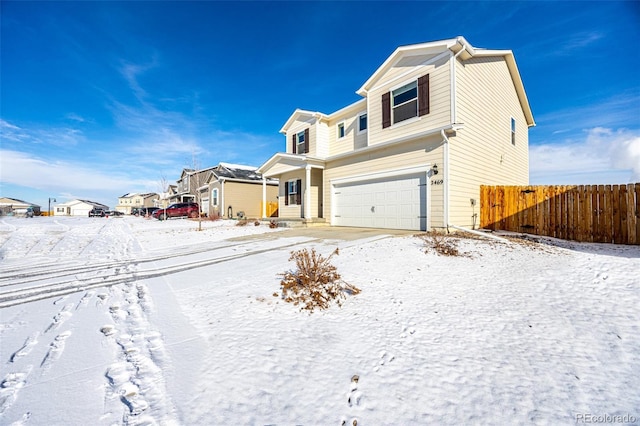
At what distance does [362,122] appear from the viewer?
42.0ft

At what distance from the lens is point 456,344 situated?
241 centimetres

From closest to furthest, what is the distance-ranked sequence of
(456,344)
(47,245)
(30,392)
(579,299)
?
(30,392), (456,344), (579,299), (47,245)

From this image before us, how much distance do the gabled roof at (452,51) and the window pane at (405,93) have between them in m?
1.06

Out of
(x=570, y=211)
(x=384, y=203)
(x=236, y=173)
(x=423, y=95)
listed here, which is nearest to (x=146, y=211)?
(x=236, y=173)

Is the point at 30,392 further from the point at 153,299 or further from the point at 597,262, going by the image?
the point at 597,262

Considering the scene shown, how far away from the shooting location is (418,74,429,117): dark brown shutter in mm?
9344

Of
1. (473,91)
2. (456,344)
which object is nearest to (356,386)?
(456,344)

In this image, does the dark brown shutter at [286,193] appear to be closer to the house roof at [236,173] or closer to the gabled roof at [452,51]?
the house roof at [236,173]

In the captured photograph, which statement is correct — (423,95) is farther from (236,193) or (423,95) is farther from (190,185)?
(190,185)

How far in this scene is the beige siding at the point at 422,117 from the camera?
8836 millimetres

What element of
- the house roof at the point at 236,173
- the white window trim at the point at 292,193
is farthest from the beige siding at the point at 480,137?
the house roof at the point at 236,173

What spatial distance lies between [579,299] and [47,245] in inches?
488

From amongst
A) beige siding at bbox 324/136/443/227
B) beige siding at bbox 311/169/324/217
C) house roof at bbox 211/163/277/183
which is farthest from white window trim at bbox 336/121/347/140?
house roof at bbox 211/163/277/183

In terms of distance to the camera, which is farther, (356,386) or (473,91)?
(473,91)
